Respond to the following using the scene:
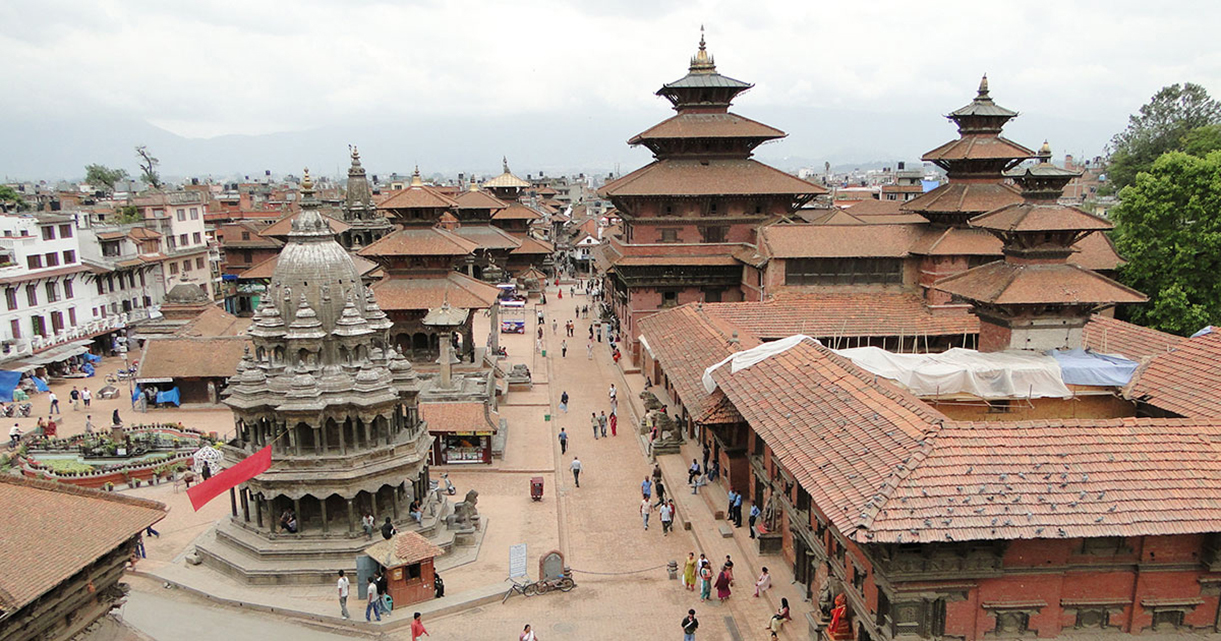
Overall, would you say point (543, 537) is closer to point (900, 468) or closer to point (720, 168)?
point (900, 468)

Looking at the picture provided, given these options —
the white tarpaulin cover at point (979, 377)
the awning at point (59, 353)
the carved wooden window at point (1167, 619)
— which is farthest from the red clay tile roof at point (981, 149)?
the awning at point (59, 353)

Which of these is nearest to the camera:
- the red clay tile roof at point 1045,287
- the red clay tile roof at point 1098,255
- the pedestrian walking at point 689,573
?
the pedestrian walking at point 689,573

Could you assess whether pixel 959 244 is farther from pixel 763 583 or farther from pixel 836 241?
pixel 763 583

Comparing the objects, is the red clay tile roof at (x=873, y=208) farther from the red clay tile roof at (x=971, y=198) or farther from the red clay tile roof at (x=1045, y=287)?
the red clay tile roof at (x=1045, y=287)

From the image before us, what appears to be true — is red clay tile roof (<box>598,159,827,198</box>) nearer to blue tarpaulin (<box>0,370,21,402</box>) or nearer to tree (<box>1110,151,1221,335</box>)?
tree (<box>1110,151,1221,335</box>)

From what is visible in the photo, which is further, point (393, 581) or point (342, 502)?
point (342, 502)

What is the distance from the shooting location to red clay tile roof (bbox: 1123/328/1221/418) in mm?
17344

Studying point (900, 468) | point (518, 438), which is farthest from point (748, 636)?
point (518, 438)

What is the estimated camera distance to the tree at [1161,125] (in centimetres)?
5628

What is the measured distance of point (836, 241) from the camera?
117 feet

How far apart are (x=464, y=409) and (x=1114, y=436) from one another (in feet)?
68.0

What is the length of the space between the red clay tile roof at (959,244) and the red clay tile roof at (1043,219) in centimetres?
1078

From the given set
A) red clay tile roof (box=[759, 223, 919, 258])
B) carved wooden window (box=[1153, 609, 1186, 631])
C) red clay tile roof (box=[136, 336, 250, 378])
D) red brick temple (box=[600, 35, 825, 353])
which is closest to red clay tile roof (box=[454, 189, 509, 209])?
red brick temple (box=[600, 35, 825, 353])

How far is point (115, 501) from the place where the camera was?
15344 millimetres
